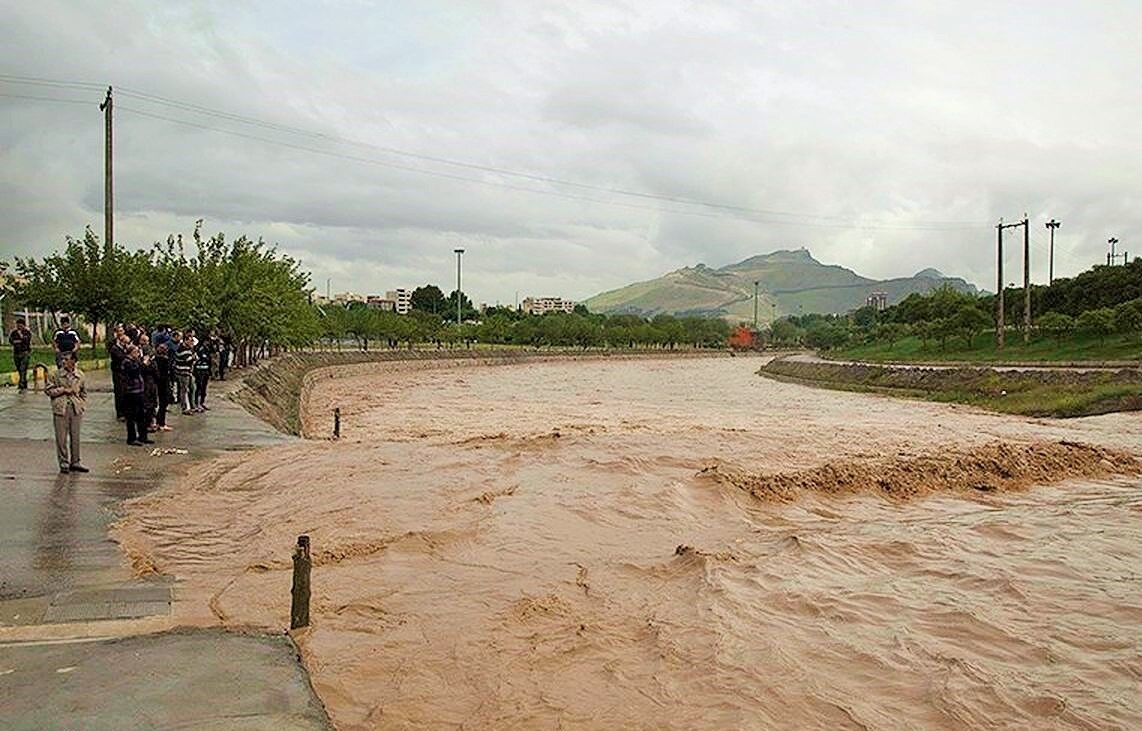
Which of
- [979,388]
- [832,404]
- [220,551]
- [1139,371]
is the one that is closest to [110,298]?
[220,551]

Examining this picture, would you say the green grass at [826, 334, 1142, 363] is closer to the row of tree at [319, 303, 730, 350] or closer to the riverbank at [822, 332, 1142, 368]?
the riverbank at [822, 332, 1142, 368]

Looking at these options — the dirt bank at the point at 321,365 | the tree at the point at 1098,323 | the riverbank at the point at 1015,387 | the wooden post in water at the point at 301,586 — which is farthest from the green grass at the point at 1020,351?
the wooden post in water at the point at 301,586

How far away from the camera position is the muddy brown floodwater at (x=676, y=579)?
7.32 metres

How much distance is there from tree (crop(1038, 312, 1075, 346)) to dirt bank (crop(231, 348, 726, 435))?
140 ft

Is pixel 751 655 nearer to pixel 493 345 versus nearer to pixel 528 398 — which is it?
pixel 528 398

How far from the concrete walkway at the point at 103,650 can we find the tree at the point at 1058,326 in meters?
55.7

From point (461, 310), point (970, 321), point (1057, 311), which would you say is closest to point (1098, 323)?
point (970, 321)

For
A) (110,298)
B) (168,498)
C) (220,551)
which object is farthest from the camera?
(110,298)

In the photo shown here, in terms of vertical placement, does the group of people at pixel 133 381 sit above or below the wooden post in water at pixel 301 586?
above

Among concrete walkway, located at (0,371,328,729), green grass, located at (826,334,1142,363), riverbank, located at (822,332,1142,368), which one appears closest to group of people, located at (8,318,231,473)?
concrete walkway, located at (0,371,328,729)

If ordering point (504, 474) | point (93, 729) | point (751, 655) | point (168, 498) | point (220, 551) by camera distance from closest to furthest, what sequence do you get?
point (93, 729) → point (751, 655) → point (220, 551) → point (168, 498) → point (504, 474)

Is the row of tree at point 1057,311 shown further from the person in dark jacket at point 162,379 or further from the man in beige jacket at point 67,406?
the man in beige jacket at point 67,406

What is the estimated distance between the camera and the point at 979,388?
43.1 m

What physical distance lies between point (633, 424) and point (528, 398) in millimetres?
13641
